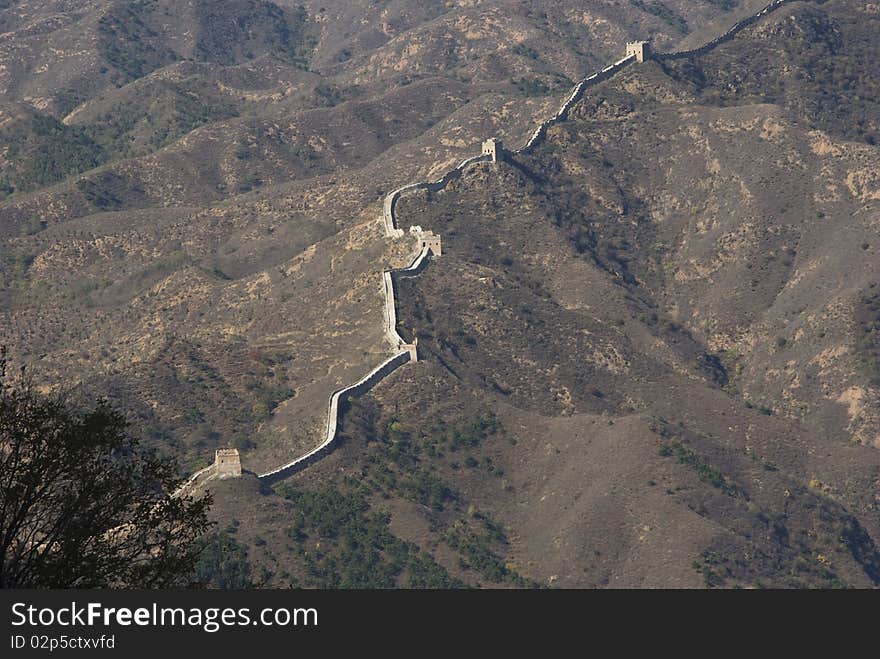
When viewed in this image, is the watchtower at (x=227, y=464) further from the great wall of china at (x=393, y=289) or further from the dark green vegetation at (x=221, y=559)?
the dark green vegetation at (x=221, y=559)

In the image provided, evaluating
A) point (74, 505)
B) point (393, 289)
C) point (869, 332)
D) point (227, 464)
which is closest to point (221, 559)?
point (227, 464)

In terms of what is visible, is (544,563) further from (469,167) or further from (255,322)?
(469,167)

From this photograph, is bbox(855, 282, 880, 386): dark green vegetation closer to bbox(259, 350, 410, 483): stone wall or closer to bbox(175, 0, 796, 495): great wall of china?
bbox(175, 0, 796, 495): great wall of china

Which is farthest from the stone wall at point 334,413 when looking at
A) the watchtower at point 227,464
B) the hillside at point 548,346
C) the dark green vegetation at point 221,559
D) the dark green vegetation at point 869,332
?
the dark green vegetation at point 869,332

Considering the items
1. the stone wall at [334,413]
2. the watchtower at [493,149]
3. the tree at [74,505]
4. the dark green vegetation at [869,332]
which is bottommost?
the dark green vegetation at [869,332]

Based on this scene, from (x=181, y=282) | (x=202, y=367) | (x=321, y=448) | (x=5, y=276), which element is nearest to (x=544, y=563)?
(x=321, y=448)
